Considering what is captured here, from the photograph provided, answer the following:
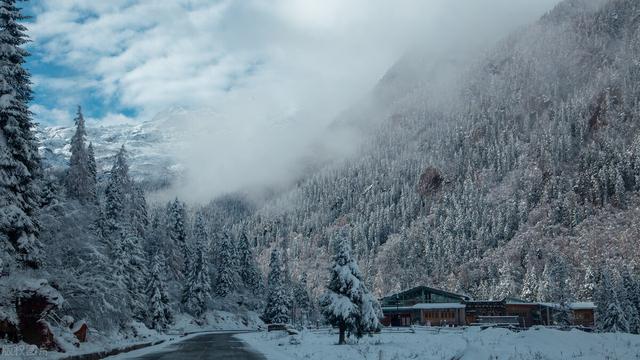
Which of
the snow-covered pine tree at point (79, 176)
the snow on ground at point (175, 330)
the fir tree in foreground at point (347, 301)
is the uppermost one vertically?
the snow-covered pine tree at point (79, 176)

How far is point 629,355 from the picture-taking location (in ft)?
66.7

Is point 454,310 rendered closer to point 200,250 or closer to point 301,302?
point 301,302

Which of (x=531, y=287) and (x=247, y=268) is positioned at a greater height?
(x=247, y=268)

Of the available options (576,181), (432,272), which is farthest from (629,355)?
(576,181)

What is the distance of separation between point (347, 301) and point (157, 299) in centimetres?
3941

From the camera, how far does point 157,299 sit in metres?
70.8

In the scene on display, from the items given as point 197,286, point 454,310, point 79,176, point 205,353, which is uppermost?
point 79,176

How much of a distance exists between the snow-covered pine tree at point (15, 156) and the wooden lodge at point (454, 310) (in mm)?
75831

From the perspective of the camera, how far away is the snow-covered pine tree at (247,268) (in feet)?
386

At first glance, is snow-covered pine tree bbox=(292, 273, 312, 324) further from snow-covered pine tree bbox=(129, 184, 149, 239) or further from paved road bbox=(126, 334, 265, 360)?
paved road bbox=(126, 334, 265, 360)

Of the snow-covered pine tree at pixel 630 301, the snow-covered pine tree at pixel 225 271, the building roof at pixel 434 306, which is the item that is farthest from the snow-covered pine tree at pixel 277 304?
the snow-covered pine tree at pixel 630 301

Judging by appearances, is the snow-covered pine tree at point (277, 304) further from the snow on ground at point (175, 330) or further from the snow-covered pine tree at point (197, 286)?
the snow-covered pine tree at point (197, 286)

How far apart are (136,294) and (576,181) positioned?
169449 millimetres

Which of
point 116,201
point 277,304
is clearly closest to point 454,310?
point 277,304
